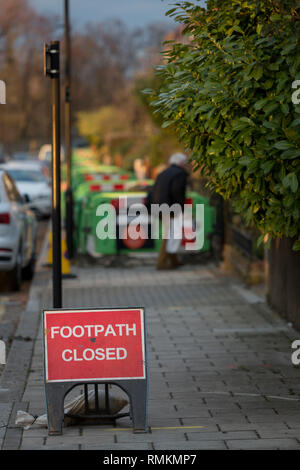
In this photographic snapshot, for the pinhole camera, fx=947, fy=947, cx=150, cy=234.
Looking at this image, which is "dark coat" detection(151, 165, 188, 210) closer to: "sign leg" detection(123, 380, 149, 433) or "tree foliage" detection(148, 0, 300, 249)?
"tree foliage" detection(148, 0, 300, 249)

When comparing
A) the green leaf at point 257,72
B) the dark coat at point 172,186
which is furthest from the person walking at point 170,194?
the green leaf at point 257,72

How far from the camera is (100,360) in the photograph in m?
5.95

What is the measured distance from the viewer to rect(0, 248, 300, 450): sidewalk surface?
5.87 meters

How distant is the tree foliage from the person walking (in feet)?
23.3

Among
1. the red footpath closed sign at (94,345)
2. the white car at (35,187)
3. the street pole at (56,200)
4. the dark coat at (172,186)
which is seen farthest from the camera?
the white car at (35,187)

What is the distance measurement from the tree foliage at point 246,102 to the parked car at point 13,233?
5930 mm

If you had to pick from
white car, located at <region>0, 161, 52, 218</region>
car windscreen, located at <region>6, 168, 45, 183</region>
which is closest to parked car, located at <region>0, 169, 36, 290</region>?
white car, located at <region>0, 161, 52, 218</region>

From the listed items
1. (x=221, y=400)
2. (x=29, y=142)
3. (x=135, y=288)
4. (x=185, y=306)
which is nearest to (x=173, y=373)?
(x=221, y=400)

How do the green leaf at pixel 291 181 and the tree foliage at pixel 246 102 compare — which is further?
the tree foliage at pixel 246 102

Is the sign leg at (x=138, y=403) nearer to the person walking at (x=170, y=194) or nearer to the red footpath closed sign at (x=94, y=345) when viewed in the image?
the red footpath closed sign at (x=94, y=345)

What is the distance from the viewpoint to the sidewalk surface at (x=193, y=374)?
5871mm

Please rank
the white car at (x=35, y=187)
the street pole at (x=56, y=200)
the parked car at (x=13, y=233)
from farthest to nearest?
the white car at (x=35, y=187)
the parked car at (x=13, y=233)
the street pole at (x=56, y=200)

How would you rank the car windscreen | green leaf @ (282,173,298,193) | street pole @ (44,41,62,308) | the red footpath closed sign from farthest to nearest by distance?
the car windscreen
street pole @ (44,41,62,308)
the red footpath closed sign
green leaf @ (282,173,298,193)

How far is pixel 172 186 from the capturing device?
1424cm
